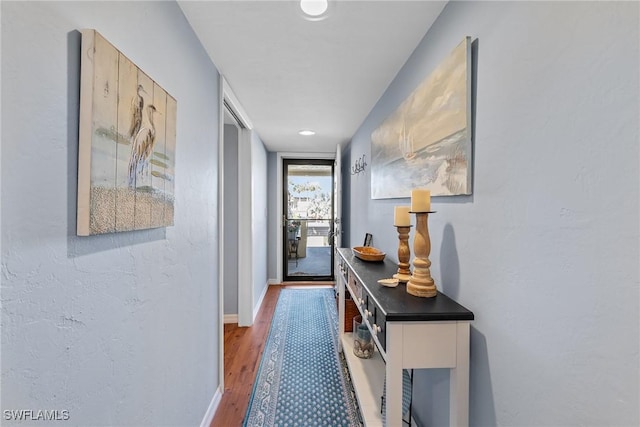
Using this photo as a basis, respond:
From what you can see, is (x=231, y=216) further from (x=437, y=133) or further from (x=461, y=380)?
(x=461, y=380)

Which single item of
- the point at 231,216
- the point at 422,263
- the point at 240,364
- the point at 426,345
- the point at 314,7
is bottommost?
the point at 240,364

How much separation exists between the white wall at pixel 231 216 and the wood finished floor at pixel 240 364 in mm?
335

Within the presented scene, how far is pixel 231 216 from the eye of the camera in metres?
3.10

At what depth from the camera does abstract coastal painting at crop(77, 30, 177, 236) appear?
0.70m

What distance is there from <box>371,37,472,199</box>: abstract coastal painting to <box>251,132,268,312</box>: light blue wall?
183cm

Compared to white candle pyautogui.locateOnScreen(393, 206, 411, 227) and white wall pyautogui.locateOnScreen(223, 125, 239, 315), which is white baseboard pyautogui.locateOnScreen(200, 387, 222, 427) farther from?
white candle pyautogui.locateOnScreen(393, 206, 411, 227)

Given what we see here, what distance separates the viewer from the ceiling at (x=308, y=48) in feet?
4.08

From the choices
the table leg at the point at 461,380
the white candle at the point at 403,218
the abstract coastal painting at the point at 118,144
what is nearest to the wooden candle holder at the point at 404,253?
the white candle at the point at 403,218

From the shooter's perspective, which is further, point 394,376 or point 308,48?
point 308,48

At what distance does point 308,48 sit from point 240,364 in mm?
2370

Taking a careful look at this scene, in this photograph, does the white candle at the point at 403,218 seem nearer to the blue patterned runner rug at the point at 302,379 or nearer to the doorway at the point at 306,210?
the blue patterned runner rug at the point at 302,379

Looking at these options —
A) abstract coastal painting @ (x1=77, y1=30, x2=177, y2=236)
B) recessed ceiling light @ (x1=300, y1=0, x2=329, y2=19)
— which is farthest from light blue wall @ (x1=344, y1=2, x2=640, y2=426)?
abstract coastal painting @ (x1=77, y1=30, x2=177, y2=236)

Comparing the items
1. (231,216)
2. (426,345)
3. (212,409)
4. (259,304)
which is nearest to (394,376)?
(426,345)

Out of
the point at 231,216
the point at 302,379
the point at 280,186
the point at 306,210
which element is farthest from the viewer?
the point at 306,210
